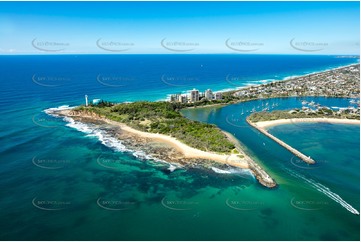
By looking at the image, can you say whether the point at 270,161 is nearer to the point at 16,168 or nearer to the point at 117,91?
the point at 16,168

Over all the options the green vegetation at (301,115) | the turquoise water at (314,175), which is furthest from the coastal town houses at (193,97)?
the green vegetation at (301,115)

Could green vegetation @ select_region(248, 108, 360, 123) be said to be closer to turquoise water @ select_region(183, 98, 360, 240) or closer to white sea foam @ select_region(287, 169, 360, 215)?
turquoise water @ select_region(183, 98, 360, 240)

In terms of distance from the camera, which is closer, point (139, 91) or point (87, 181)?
point (87, 181)

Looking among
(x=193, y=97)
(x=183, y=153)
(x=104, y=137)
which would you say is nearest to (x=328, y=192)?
(x=183, y=153)

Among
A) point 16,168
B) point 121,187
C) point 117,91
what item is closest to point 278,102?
point 117,91

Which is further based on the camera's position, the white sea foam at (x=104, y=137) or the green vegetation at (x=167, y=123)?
the green vegetation at (x=167, y=123)

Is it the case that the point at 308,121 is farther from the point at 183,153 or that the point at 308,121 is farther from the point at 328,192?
the point at 183,153

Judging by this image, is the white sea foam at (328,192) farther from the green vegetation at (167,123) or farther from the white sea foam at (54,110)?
the white sea foam at (54,110)

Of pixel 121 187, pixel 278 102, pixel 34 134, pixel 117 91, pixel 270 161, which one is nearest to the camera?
pixel 121 187
